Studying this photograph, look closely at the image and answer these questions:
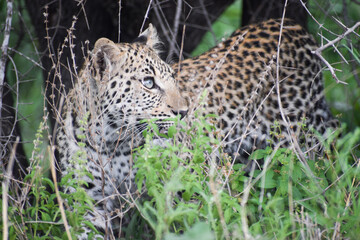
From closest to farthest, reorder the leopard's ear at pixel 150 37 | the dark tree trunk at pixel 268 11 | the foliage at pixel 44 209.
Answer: the foliage at pixel 44 209, the leopard's ear at pixel 150 37, the dark tree trunk at pixel 268 11

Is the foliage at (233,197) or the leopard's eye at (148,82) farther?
the leopard's eye at (148,82)

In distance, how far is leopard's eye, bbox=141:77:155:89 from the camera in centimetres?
513

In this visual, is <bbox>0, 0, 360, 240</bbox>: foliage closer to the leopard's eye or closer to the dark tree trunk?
the leopard's eye

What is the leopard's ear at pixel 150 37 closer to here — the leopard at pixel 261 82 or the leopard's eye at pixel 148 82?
the leopard at pixel 261 82

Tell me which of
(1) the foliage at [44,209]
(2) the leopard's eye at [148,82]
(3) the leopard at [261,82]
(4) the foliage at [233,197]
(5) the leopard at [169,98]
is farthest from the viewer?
(3) the leopard at [261,82]

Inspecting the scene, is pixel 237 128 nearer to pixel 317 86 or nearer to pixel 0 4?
pixel 317 86

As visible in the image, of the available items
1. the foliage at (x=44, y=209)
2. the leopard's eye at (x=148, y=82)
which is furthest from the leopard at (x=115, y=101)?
the foliage at (x=44, y=209)

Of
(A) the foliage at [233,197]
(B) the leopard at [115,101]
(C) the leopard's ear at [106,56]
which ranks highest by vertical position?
(C) the leopard's ear at [106,56]

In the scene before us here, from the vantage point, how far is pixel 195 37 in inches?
319

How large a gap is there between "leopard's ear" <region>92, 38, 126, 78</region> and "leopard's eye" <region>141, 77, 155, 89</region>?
0.89 feet

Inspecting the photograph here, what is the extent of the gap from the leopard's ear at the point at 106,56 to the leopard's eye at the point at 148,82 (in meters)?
0.27

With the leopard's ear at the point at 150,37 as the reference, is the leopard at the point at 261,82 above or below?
below

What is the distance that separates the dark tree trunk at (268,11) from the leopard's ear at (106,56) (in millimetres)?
3065

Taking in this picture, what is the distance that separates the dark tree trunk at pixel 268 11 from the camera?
7.28m
